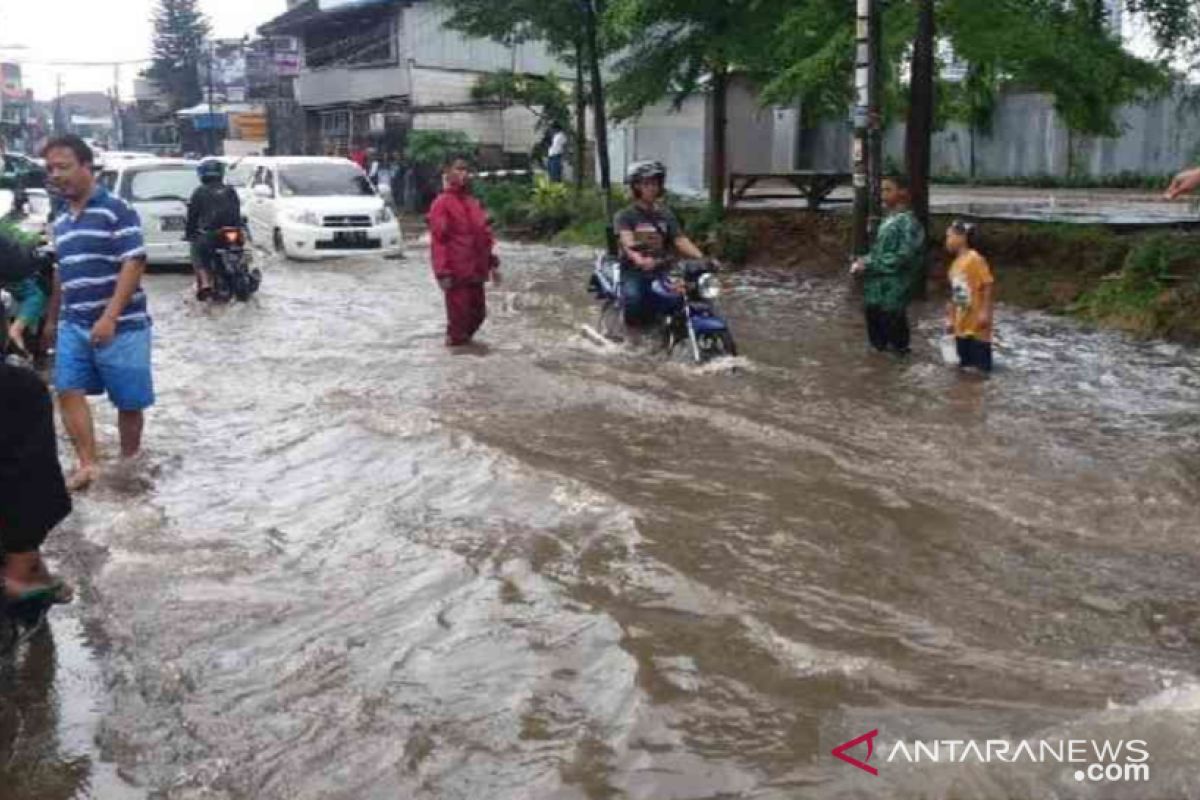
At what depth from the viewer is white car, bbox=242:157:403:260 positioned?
19.7 meters

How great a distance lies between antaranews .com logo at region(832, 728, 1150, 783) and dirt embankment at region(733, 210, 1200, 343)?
9.09 m

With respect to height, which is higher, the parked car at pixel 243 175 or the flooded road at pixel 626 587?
the parked car at pixel 243 175

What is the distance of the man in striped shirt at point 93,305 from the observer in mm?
6668

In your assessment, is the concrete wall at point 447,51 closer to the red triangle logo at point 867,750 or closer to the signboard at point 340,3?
the signboard at point 340,3

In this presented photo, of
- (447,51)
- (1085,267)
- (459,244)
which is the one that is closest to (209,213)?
(459,244)

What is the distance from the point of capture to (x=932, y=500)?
22.1 feet

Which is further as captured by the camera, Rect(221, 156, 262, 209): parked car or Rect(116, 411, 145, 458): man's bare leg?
Rect(221, 156, 262, 209): parked car

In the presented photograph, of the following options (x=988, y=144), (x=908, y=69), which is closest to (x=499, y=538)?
(x=908, y=69)

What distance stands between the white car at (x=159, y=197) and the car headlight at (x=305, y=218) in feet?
5.30

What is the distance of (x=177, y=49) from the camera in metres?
80.7

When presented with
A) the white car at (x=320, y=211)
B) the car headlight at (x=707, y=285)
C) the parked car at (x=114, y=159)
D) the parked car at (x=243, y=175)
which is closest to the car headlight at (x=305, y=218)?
the white car at (x=320, y=211)

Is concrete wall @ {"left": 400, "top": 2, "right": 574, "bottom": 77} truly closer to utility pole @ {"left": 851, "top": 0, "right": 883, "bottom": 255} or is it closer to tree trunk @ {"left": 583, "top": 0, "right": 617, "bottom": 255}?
tree trunk @ {"left": 583, "top": 0, "right": 617, "bottom": 255}

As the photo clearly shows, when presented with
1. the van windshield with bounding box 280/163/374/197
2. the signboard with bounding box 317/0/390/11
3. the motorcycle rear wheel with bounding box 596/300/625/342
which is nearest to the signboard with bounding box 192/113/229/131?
the signboard with bounding box 317/0/390/11

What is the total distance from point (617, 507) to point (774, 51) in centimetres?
1156
